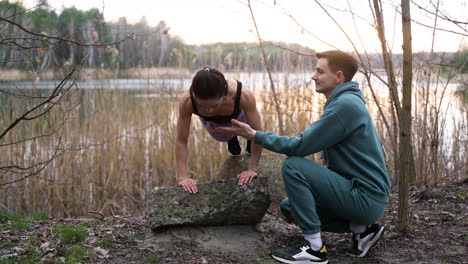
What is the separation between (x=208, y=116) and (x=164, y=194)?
573 mm

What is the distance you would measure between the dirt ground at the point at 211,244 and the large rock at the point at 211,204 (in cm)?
8

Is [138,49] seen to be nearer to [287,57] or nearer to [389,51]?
[287,57]

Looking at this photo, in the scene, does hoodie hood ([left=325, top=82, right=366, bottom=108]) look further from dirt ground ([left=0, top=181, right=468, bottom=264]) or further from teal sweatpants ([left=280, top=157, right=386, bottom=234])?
dirt ground ([left=0, top=181, right=468, bottom=264])

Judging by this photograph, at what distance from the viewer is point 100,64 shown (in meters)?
5.70

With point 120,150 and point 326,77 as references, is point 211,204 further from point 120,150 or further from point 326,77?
point 120,150

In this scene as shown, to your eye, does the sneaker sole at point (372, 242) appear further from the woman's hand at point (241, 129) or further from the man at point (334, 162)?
the woman's hand at point (241, 129)

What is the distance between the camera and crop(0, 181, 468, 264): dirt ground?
2.74m

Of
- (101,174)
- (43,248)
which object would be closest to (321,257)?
(43,248)

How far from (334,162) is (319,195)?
0.66 feet

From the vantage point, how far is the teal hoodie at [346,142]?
2.48 metres

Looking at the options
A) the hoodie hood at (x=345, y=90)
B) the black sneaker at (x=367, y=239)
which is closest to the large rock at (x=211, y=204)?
the black sneaker at (x=367, y=239)

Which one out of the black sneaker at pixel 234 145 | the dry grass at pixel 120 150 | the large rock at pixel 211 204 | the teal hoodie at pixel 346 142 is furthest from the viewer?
the dry grass at pixel 120 150

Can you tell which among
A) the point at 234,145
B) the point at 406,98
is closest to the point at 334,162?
the point at 406,98

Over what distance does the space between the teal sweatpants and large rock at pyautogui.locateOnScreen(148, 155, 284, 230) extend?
389mm
